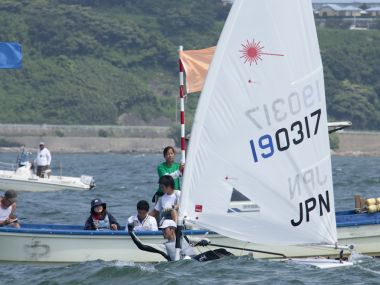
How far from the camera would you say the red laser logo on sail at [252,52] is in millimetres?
14383

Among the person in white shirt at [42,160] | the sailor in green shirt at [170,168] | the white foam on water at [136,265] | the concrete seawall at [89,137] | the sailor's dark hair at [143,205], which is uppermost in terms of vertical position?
the concrete seawall at [89,137]

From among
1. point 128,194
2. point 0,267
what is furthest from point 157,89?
point 0,267

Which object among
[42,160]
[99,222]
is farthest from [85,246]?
[42,160]

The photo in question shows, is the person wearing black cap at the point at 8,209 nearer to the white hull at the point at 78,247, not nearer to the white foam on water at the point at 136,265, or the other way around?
the white hull at the point at 78,247

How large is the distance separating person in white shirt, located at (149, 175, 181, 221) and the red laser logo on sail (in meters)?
3.05

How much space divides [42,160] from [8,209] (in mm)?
20707

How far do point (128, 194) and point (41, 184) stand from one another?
3031 mm

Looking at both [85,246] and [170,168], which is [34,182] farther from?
[85,246]

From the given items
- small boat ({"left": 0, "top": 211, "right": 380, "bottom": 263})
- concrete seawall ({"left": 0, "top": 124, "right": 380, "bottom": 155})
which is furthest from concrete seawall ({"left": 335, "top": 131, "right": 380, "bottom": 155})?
small boat ({"left": 0, "top": 211, "right": 380, "bottom": 263})

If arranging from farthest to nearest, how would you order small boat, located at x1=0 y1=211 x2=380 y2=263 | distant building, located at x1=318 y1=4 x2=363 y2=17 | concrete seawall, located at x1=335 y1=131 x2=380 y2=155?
distant building, located at x1=318 y1=4 x2=363 y2=17
concrete seawall, located at x1=335 y1=131 x2=380 y2=155
small boat, located at x1=0 y1=211 x2=380 y2=263

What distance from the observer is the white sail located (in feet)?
47.1

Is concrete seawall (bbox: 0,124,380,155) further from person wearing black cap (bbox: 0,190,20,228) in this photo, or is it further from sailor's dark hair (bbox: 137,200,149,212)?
sailor's dark hair (bbox: 137,200,149,212)

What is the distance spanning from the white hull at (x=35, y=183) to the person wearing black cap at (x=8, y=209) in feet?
66.8

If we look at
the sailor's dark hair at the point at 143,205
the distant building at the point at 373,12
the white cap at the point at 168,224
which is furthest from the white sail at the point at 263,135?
the distant building at the point at 373,12
